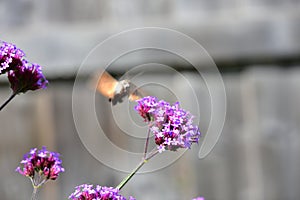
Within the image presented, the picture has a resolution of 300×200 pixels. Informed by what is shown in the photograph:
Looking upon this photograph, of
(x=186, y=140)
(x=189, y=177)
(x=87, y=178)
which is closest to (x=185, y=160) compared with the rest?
(x=189, y=177)

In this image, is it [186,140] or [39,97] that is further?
[39,97]

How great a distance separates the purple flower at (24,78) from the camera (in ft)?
3.04

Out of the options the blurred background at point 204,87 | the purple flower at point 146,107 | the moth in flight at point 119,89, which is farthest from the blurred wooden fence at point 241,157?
the purple flower at point 146,107

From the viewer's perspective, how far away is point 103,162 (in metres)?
2.20

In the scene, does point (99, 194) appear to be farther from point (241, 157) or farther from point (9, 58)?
point (241, 157)

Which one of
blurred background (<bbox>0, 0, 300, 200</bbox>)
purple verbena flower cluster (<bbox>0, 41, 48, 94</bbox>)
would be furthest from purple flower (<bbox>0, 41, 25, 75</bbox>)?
blurred background (<bbox>0, 0, 300, 200</bbox>)

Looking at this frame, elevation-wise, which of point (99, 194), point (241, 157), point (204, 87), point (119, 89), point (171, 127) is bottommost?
point (99, 194)

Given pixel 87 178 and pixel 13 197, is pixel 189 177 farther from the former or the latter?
pixel 13 197

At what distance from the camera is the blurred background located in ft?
7.17

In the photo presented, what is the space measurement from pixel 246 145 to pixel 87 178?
58cm

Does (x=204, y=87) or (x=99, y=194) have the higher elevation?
(x=204, y=87)

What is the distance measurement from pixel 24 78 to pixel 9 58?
0.06m

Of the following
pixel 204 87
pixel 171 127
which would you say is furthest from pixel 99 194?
pixel 204 87

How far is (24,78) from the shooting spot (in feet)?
3.05
